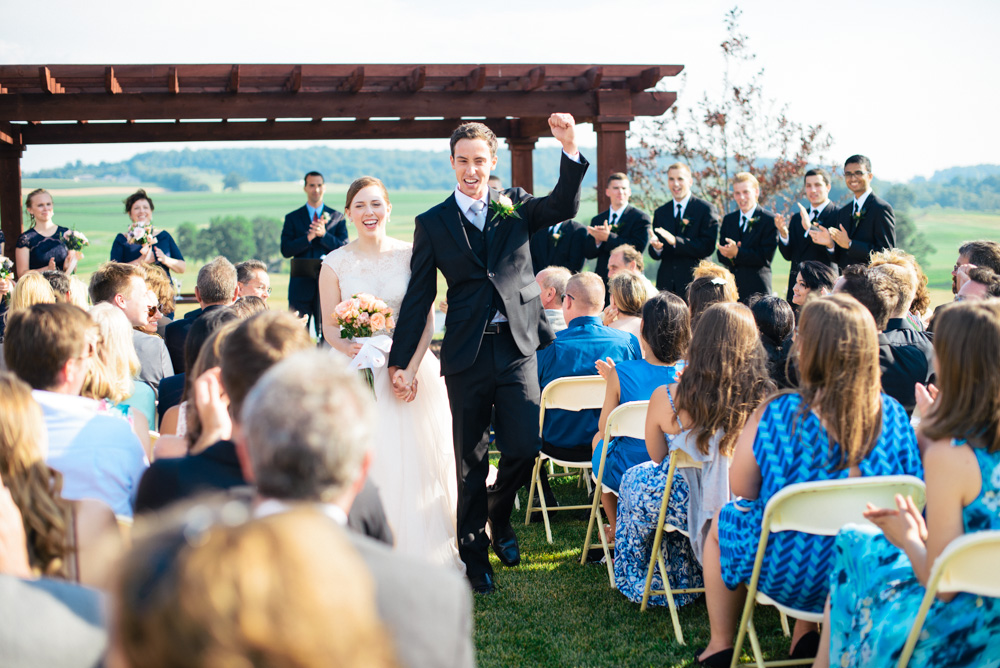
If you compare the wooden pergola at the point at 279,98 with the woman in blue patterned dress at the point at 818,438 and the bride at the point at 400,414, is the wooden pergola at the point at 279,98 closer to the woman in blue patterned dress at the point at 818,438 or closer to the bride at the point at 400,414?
the bride at the point at 400,414

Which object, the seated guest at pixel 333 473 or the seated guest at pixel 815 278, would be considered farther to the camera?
the seated guest at pixel 815 278

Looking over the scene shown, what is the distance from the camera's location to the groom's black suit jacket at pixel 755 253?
851cm

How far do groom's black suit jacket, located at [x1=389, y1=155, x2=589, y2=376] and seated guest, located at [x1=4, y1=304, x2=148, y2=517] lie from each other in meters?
1.87

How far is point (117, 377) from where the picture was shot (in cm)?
360

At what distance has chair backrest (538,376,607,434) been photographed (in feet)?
16.0

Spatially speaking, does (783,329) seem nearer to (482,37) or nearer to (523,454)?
(523,454)

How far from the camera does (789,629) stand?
3719mm

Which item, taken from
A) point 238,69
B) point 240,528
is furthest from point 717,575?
point 238,69

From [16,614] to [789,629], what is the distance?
3173 mm

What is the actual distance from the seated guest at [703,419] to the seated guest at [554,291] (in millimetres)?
2403

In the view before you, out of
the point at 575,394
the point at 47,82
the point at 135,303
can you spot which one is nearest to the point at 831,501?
the point at 575,394

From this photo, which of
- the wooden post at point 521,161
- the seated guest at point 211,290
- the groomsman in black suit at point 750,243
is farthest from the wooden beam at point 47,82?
the groomsman in black suit at point 750,243

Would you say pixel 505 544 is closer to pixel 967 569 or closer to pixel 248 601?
pixel 967 569

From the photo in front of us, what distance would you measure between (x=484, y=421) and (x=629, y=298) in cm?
166
